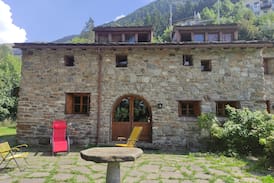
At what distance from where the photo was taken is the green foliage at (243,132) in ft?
23.5

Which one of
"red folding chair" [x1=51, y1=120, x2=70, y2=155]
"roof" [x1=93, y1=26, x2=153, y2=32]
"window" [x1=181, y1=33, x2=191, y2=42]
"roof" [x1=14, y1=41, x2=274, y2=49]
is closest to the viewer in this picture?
"red folding chair" [x1=51, y1=120, x2=70, y2=155]

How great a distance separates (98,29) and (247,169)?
11.5 metres

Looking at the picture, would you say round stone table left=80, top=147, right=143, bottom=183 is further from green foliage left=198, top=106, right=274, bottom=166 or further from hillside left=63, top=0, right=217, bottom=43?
hillside left=63, top=0, right=217, bottom=43

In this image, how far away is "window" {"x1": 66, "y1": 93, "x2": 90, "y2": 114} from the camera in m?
9.55

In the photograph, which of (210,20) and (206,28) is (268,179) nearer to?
(206,28)

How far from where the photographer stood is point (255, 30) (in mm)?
29766

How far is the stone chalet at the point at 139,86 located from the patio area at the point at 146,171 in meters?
2.23

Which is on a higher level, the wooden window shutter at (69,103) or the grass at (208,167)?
the wooden window shutter at (69,103)

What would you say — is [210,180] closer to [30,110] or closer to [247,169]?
[247,169]

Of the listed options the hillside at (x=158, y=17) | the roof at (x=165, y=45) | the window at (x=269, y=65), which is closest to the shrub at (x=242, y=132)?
the roof at (x=165, y=45)

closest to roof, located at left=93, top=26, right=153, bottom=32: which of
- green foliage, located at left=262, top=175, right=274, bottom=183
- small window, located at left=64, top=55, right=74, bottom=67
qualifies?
small window, located at left=64, top=55, right=74, bottom=67

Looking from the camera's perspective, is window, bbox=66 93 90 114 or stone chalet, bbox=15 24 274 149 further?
window, bbox=66 93 90 114

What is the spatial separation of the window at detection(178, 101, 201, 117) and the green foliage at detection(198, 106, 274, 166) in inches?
48.0

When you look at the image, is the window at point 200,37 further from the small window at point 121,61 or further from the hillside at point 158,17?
the hillside at point 158,17
